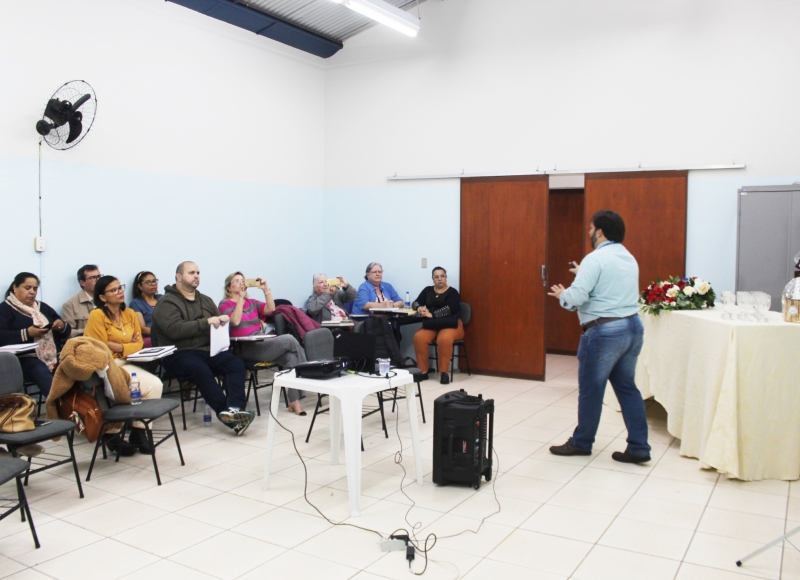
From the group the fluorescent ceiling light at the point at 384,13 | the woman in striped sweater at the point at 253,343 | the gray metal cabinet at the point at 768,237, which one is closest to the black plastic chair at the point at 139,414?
the woman in striped sweater at the point at 253,343

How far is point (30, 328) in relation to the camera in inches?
182

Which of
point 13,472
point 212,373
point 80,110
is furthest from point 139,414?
point 80,110

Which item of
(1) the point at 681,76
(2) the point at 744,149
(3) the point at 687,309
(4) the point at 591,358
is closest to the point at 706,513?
(4) the point at 591,358

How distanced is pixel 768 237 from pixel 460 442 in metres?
3.69

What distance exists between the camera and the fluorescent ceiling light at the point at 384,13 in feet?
18.5

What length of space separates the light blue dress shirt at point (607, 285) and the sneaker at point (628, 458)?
900 mm

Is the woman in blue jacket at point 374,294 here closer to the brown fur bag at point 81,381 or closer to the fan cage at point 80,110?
the fan cage at point 80,110

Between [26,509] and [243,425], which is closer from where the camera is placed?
[26,509]

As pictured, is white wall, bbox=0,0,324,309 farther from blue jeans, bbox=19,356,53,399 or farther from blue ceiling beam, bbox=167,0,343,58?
blue jeans, bbox=19,356,53,399

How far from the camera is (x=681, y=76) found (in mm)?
6133

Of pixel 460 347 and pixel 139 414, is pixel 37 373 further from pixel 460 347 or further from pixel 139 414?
pixel 460 347

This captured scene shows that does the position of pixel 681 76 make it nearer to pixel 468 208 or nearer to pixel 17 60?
pixel 468 208

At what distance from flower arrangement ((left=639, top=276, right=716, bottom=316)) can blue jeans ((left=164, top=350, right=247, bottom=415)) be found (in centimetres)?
320

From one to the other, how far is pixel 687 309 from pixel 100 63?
5.10m
